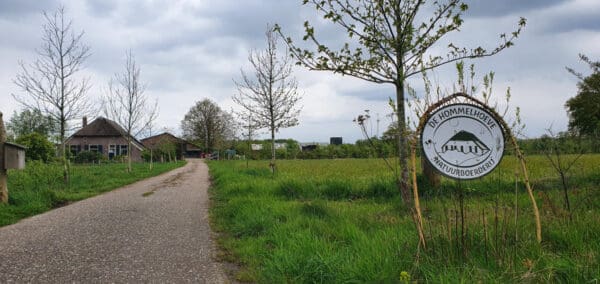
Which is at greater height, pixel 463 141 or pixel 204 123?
pixel 204 123

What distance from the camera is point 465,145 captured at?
11.0 ft

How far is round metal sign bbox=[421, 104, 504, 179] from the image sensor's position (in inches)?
130

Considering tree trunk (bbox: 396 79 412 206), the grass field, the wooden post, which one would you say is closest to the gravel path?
the grass field

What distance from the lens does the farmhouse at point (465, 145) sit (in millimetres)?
3336

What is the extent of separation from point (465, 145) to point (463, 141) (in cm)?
4

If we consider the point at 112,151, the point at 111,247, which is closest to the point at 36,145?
the point at 112,151

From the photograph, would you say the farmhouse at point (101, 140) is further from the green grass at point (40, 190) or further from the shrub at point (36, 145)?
the green grass at point (40, 190)

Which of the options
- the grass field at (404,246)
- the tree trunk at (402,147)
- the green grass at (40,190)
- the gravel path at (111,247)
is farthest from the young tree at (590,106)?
the green grass at (40,190)

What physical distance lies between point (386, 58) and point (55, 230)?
19.8 feet

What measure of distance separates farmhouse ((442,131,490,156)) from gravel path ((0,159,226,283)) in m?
2.57

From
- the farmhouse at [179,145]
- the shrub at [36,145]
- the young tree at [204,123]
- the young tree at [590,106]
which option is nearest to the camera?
the young tree at [590,106]

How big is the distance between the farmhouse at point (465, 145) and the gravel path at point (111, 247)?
101 inches

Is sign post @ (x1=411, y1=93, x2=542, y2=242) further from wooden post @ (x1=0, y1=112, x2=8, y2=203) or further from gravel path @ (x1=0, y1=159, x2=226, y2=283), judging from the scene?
wooden post @ (x1=0, y1=112, x2=8, y2=203)

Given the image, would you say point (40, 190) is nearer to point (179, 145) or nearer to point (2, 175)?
point (2, 175)
